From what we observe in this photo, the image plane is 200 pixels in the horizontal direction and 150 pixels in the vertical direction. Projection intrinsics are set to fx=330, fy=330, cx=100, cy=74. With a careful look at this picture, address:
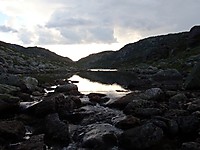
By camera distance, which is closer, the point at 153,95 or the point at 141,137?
the point at 141,137

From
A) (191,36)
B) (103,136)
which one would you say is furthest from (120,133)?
(191,36)

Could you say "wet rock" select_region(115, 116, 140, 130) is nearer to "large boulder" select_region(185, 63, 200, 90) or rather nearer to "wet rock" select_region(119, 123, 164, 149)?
"wet rock" select_region(119, 123, 164, 149)

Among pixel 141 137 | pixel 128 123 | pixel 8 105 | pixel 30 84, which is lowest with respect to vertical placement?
pixel 141 137

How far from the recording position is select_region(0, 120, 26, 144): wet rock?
22.9m

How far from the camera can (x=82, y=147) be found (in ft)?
72.3

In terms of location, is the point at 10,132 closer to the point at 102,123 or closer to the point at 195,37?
the point at 102,123

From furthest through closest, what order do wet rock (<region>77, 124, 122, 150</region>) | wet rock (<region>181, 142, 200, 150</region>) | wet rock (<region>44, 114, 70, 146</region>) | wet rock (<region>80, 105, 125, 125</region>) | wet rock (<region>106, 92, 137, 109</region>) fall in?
wet rock (<region>106, 92, 137, 109</region>), wet rock (<region>80, 105, 125, 125</region>), wet rock (<region>44, 114, 70, 146</region>), wet rock (<region>77, 124, 122, 150</region>), wet rock (<region>181, 142, 200, 150</region>)

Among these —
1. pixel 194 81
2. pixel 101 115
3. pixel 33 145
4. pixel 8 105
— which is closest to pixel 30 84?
pixel 8 105

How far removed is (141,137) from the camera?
21.4 metres

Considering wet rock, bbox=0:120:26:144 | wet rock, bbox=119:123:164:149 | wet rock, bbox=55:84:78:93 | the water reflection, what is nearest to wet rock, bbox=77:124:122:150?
wet rock, bbox=119:123:164:149

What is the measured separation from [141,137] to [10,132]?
913cm

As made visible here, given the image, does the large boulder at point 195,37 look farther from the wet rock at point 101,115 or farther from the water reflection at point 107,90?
the wet rock at point 101,115

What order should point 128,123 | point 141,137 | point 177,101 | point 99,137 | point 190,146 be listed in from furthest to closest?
point 177,101 < point 128,123 < point 99,137 < point 141,137 < point 190,146

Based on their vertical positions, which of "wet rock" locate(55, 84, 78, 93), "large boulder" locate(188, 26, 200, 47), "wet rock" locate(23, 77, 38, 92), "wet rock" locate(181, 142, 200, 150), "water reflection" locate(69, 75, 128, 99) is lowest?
"wet rock" locate(181, 142, 200, 150)
